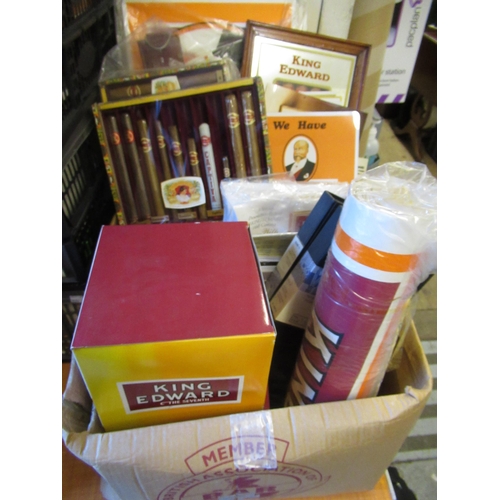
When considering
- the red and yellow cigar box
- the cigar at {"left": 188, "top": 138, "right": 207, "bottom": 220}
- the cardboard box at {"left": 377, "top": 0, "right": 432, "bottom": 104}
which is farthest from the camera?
the cardboard box at {"left": 377, "top": 0, "right": 432, "bottom": 104}

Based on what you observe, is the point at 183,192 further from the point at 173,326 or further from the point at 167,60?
the point at 173,326

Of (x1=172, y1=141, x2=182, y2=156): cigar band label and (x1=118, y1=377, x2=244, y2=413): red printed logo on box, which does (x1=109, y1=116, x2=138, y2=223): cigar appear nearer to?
(x1=172, y1=141, x2=182, y2=156): cigar band label

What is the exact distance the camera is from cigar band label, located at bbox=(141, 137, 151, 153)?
73cm

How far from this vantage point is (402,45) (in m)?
1.05

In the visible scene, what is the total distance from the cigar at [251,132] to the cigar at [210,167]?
8cm

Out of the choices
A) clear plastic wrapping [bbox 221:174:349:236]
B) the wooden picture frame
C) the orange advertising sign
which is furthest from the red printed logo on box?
the wooden picture frame

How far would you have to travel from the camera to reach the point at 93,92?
0.78 m

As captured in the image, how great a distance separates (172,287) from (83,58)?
561mm

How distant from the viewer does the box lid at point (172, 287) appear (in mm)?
388

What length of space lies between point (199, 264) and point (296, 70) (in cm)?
61

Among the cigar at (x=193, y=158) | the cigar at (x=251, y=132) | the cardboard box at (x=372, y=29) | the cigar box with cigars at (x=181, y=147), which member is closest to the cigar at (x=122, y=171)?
the cigar box with cigars at (x=181, y=147)

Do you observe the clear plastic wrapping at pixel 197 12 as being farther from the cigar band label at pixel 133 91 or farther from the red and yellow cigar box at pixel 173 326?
the red and yellow cigar box at pixel 173 326


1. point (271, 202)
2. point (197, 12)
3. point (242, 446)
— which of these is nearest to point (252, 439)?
point (242, 446)

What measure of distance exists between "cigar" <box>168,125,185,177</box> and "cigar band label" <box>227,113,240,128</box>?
106mm
